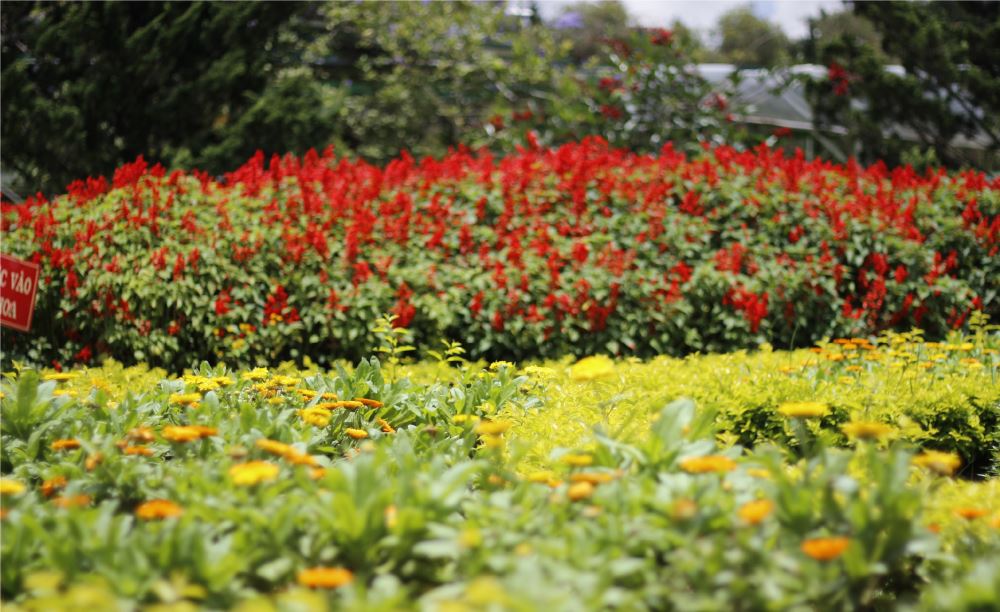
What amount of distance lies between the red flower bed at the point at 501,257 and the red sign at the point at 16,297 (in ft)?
3.17

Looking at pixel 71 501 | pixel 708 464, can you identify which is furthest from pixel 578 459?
pixel 71 501

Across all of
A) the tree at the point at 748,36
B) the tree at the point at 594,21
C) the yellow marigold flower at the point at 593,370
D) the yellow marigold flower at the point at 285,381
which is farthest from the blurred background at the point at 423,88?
the tree at the point at 748,36

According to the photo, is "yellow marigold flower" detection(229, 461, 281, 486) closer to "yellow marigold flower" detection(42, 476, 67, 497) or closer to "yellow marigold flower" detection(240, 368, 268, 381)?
"yellow marigold flower" detection(42, 476, 67, 497)

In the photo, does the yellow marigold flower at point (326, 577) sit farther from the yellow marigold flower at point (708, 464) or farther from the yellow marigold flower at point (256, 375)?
the yellow marigold flower at point (256, 375)

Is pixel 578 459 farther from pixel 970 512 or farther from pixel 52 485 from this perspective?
pixel 52 485

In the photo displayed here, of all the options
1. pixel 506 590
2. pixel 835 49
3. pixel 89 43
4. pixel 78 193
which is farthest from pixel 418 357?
pixel 835 49

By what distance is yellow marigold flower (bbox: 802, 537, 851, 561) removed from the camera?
5.25 feet

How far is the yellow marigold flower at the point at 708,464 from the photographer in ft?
6.10

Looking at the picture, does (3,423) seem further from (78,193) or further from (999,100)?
(999,100)

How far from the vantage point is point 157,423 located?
2.75m

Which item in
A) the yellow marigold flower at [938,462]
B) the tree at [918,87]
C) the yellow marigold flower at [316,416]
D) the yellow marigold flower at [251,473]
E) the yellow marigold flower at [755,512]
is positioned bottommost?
the yellow marigold flower at [316,416]

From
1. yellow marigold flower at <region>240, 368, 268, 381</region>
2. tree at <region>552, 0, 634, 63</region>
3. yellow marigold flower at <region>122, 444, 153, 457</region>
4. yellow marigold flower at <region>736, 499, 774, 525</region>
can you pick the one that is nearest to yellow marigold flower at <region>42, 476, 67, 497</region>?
yellow marigold flower at <region>122, 444, 153, 457</region>

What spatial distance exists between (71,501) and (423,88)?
10.4 m

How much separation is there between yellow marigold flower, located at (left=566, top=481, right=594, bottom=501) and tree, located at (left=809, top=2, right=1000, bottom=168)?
8.53 metres
